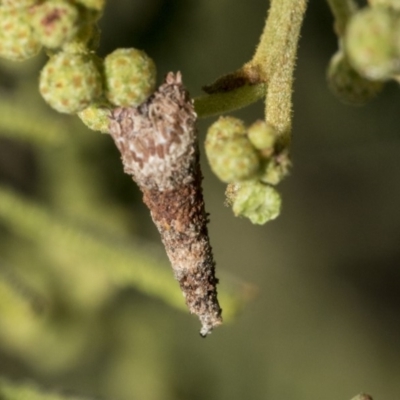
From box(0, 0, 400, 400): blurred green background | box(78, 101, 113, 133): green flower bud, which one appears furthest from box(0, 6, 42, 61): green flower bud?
box(0, 0, 400, 400): blurred green background

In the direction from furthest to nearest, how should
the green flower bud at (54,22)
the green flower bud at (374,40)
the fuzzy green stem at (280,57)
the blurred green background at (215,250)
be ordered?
the blurred green background at (215,250) < the fuzzy green stem at (280,57) < the green flower bud at (54,22) < the green flower bud at (374,40)

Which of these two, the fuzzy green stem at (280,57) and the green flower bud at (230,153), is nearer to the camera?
the green flower bud at (230,153)

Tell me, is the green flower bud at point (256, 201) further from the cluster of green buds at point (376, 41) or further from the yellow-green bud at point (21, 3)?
the yellow-green bud at point (21, 3)

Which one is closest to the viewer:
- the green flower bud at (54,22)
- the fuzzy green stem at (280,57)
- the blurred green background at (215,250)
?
the green flower bud at (54,22)

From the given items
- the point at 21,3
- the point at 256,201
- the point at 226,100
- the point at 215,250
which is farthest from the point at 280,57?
the point at 215,250

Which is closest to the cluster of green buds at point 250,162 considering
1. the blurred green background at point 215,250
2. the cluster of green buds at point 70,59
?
the cluster of green buds at point 70,59

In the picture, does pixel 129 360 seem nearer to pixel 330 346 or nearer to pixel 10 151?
pixel 10 151
